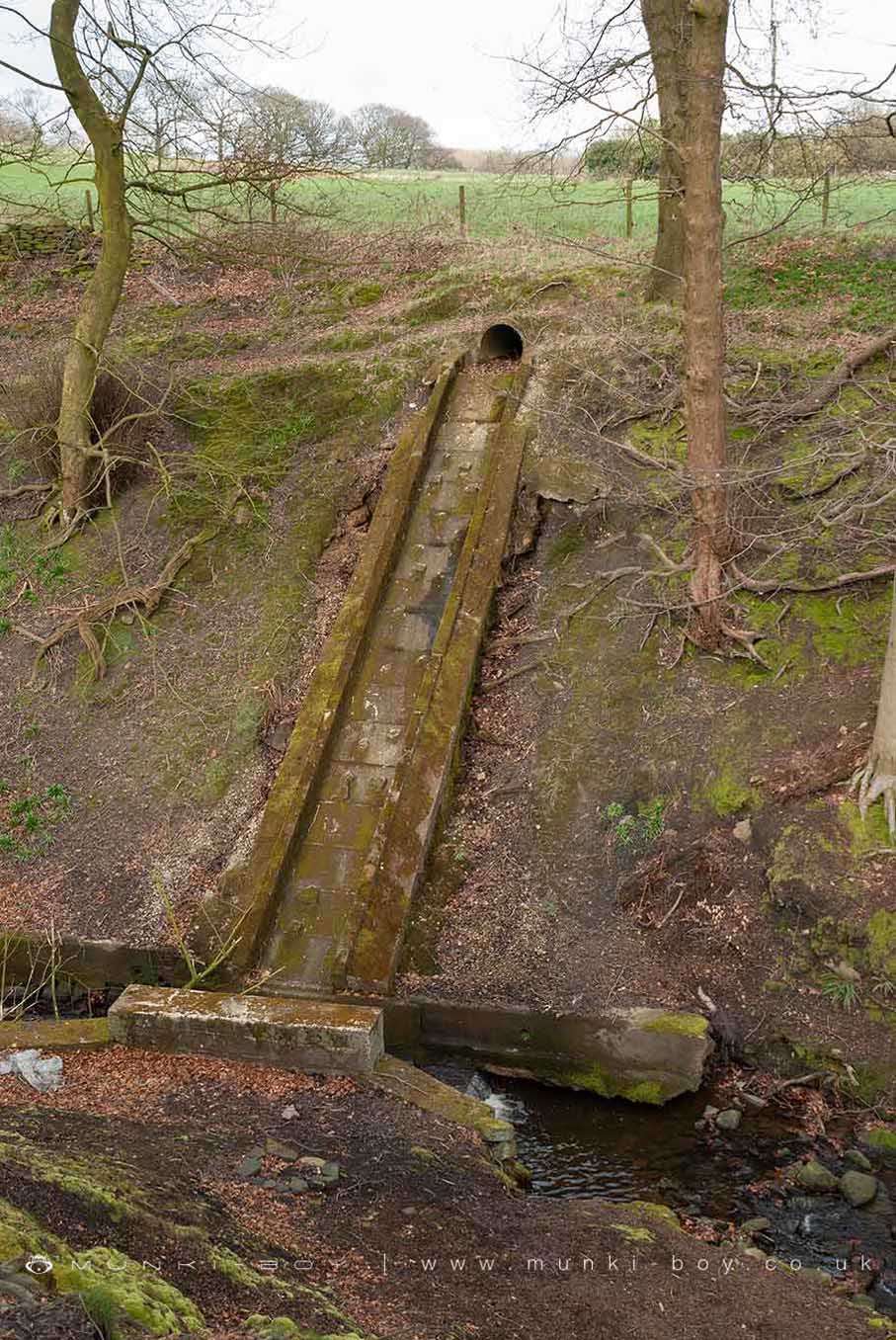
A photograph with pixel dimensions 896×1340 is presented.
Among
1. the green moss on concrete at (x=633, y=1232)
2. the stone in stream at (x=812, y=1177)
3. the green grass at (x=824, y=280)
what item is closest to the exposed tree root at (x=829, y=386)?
the green grass at (x=824, y=280)

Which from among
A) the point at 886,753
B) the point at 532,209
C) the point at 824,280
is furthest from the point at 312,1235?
the point at 532,209

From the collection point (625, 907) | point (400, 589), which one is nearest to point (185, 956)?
point (625, 907)

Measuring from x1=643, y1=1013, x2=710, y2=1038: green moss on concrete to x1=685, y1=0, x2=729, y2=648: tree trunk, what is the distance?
3.96 m

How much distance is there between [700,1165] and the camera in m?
7.50

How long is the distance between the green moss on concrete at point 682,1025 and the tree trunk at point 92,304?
10147 mm

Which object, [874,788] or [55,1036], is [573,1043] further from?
[55,1036]

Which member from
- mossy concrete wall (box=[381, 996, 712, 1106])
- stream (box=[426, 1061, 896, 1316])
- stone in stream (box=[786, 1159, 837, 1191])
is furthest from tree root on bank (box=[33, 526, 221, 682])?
stone in stream (box=[786, 1159, 837, 1191])

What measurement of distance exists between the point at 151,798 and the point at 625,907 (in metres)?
4.84

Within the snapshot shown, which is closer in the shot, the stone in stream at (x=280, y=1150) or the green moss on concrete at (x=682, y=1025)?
the stone in stream at (x=280, y=1150)

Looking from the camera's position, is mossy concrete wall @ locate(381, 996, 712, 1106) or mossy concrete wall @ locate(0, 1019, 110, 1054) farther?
mossy concrete wall @ locate(381, 996, 712, 1106)

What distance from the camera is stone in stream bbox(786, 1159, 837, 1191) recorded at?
710cm

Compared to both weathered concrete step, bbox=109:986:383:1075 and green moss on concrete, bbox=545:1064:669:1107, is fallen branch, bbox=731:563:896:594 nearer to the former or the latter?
green moss on concrete, bbox=545:1064:669:1107

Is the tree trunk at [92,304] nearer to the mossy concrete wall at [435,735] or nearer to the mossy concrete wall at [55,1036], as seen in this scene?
the mossy concrete wall at [435,735]

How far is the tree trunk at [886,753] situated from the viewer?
8.83m
